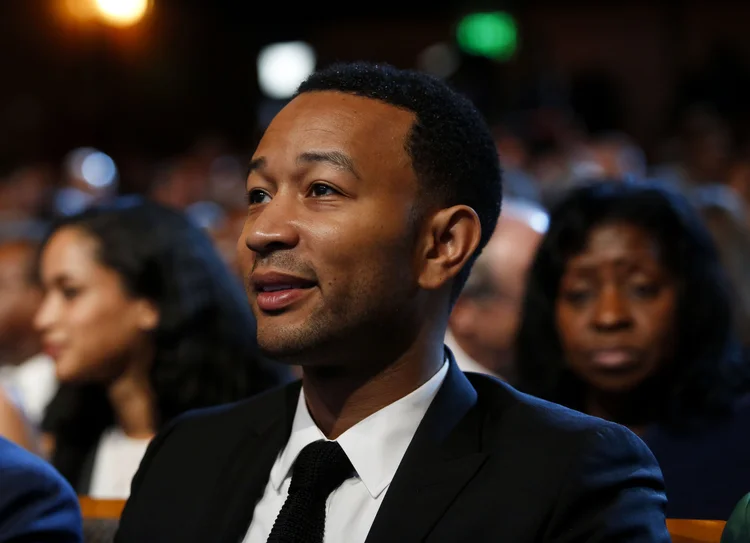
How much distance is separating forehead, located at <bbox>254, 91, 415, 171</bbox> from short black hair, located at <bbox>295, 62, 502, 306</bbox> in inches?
0.8

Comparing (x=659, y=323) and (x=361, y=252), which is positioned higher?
(x=361, y=252)

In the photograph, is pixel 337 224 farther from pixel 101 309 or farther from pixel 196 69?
pixel 196 69

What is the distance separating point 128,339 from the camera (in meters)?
3.05

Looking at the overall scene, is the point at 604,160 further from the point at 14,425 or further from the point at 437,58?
the point at 437,58

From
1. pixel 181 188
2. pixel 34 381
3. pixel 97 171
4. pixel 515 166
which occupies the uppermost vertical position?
pixel 97 171

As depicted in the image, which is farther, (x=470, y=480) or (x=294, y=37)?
(x=294, y=37)

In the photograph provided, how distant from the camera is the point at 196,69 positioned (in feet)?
42.5

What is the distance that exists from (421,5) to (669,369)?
11.1 metres

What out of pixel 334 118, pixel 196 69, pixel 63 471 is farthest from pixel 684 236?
pixel 196 69

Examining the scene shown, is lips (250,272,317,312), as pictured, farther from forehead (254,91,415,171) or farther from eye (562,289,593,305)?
eye (562,289,593,305)

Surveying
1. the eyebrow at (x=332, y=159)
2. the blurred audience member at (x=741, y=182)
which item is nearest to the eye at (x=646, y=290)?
the eyebrow at (x=332, y=159)

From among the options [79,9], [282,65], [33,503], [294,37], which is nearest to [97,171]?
[79,9]

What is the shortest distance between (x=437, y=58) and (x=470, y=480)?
1204cm

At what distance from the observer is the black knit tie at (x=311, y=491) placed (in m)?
1.70
